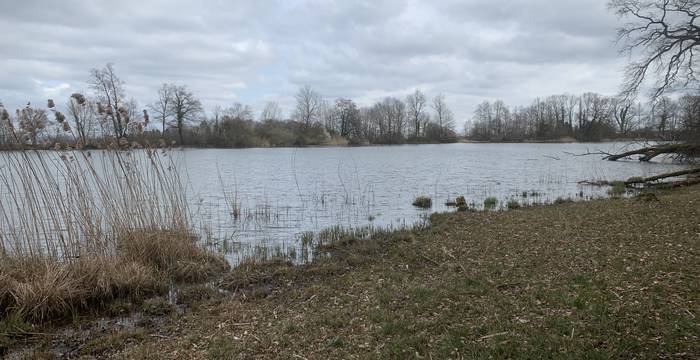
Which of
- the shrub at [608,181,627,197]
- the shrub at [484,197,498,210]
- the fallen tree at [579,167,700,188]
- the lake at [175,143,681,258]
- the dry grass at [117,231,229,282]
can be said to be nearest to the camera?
the dry grass at [117,231,229,282]

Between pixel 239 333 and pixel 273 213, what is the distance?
11.3 meters

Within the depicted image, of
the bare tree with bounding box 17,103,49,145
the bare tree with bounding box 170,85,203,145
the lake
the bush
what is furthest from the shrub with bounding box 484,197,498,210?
the bare tree with bounding box 170,85,203,145

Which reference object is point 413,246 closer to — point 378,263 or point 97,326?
point 378,263

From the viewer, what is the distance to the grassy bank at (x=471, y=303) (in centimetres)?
464

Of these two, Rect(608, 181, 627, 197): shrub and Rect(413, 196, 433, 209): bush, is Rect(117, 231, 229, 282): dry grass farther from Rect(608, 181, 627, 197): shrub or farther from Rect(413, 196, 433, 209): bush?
Rect(608, 181, 627, 197): shrub

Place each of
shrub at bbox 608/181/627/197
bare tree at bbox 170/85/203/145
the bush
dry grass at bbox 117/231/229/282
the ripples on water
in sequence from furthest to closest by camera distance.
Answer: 1. bare tree at bbox 170/85/203/145
2. shrub at bbox 608/181/627/197
3. the bush
4. the ripples on water
5. dry grass at bbox 117/231/229/282

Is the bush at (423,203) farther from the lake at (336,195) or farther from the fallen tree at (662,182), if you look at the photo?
the fallen tree at (662,182)

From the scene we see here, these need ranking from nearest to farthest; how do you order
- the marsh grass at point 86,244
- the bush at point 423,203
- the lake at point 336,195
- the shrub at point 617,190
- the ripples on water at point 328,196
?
the marsh grass at point 86,244
the ripples on water at point 328,196
the lake at point 336,195
the bush at point 423,203
the shrub at point 617,190

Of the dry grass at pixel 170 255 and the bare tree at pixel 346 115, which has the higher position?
the bare tree at pixel 346 115

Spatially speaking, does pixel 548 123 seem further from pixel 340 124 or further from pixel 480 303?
pixel 480 303

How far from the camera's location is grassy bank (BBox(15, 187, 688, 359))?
4637 mm

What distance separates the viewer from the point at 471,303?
19.5ft

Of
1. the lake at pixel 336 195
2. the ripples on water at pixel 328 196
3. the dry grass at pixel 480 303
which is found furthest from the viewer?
the lake at pixel 336 195

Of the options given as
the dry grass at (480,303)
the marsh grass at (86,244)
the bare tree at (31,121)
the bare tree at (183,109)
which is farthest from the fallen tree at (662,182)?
the bare tree at (183,109)
